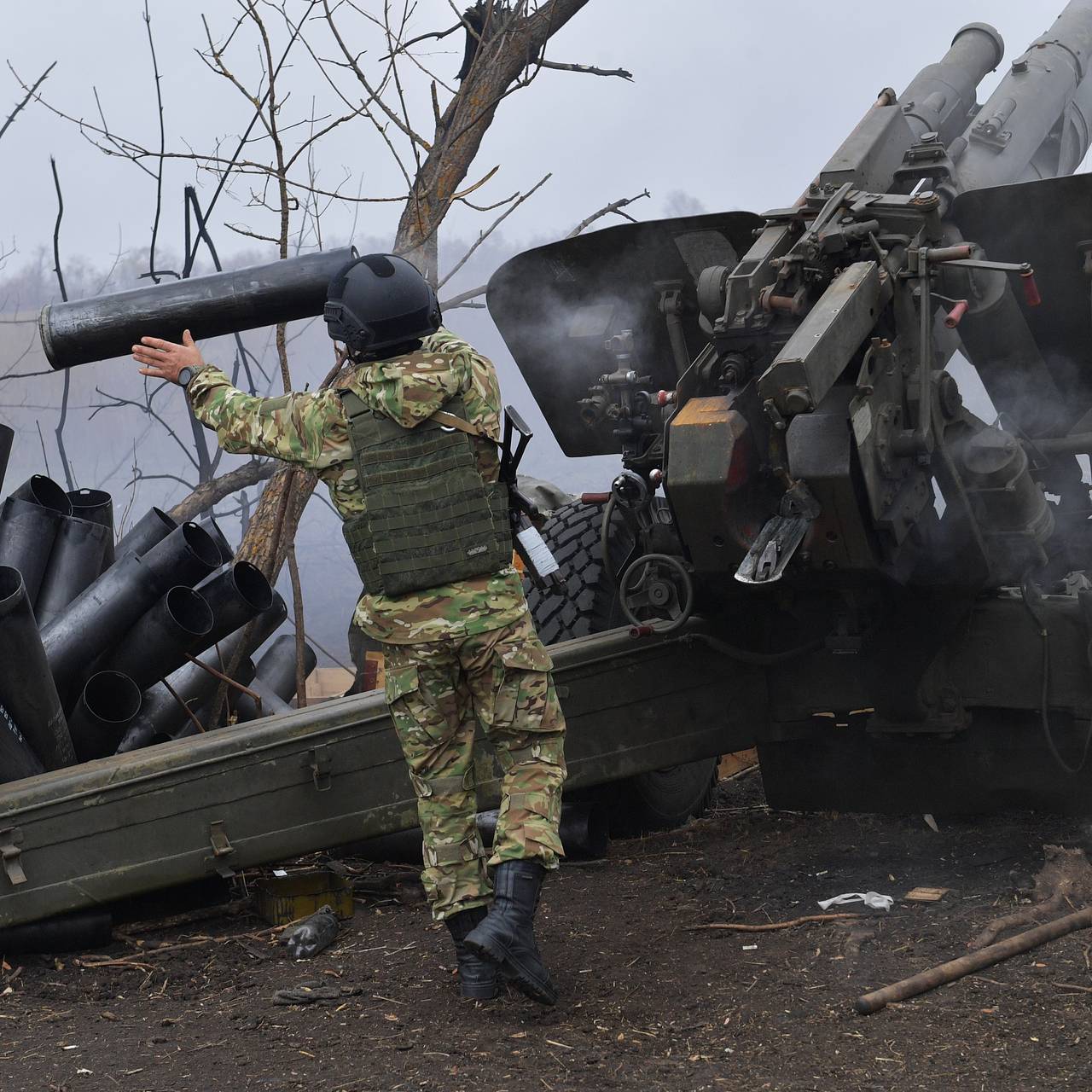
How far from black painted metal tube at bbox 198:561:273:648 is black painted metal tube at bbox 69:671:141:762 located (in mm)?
304

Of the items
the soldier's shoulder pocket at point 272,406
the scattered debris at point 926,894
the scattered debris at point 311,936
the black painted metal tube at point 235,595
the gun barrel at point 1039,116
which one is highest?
the gun barrel at point 1039,116

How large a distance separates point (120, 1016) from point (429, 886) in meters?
0.80

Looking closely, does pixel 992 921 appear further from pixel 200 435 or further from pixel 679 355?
pixel 200 435

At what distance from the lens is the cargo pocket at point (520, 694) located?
132 inches

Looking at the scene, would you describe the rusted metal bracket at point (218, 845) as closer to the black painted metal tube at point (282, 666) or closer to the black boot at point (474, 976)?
the black boot at point (474, 976)

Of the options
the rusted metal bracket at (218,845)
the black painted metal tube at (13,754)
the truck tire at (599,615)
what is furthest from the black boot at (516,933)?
the black painted metal tube at (13,754)

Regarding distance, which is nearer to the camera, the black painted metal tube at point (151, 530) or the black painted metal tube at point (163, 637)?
the black painted metal tube at point (163, 637)

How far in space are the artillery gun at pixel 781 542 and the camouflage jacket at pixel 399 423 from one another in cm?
49

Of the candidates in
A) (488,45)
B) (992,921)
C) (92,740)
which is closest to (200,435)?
(488,45)

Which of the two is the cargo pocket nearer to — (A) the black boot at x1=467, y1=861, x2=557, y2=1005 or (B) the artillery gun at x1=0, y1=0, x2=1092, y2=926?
(A) the black boot at x1=467, y1=861, x2=557, y2=1005

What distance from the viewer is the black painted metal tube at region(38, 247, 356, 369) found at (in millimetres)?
3846

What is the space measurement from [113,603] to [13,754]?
0.63m

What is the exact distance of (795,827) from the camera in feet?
15.3

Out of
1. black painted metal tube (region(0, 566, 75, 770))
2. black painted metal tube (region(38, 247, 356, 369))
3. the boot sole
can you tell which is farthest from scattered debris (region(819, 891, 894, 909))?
black painted metal tube (region(0, 566, 75, 770))
